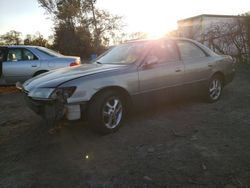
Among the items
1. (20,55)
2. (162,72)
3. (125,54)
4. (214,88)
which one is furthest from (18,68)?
(214,88)

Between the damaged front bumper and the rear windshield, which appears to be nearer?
the damaged front bumper

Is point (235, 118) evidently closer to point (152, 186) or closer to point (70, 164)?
point (152, 186)

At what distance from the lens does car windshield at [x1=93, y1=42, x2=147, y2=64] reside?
4.35m

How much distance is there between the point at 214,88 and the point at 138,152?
124 inches

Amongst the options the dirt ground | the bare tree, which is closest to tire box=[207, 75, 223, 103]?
the dirt ground

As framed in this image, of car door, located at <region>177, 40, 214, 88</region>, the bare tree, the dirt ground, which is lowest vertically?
the dirt ground

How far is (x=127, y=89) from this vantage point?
3.92 metres

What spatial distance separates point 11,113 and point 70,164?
3.04 meters

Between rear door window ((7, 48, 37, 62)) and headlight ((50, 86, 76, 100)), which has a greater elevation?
rear door window ((7, 48, 37, 62))

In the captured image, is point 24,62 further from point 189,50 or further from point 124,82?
point 189,50

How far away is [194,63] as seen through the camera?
503 cm

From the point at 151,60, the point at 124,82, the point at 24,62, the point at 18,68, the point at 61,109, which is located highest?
the point at 24,62

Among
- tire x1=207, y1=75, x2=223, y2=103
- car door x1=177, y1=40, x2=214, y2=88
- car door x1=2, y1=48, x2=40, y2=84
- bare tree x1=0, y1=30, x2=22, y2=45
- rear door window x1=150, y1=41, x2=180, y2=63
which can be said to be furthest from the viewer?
bare tree x1=0, y1=30, x2=22, y2=45

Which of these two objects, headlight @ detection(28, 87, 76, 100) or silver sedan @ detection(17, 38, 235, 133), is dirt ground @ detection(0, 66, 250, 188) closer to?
silver sedan @ detection(17, 38, 235, 133)
